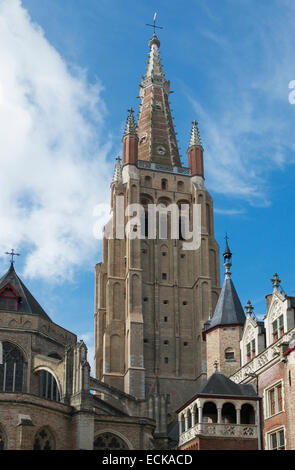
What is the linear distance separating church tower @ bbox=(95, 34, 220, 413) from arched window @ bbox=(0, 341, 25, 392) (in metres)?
17.5

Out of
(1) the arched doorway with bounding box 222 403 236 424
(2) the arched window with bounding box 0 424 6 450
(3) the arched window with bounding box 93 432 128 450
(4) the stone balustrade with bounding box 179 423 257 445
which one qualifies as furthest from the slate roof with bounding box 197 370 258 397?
(2) the arched window with bounding box 0 424 6 450

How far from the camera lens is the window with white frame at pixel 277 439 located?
30.3 m

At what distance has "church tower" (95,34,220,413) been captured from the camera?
6175 centimetres

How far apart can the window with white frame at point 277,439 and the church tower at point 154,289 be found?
91.1 feet

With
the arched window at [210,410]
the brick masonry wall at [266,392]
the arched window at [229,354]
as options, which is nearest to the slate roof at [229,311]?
the arched window at [229,354]

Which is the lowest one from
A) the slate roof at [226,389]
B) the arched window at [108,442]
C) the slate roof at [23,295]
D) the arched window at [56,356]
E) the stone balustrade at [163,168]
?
the arched window at [108,442]

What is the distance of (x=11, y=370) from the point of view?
42750 mm

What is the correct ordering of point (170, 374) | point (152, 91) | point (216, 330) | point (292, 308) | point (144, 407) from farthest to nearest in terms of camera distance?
point (152, 91) < point (170, 374) < point (144, 407) < point (216, 330) < point (292, 308)

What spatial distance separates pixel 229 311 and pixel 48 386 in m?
12.2

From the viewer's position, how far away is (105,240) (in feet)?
232

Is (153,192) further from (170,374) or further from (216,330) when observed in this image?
(216,330)

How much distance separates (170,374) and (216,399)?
98.1ft

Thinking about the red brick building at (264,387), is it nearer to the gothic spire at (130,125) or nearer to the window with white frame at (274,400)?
the window with white frame at (274,400)
